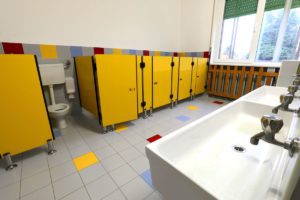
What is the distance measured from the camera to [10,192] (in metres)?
1.18

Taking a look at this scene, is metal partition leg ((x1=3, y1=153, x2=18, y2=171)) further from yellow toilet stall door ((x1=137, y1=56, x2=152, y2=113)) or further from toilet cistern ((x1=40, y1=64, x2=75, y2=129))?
yellow toilet stall door ((x1=137, y1=56, x2=152, y2=113))

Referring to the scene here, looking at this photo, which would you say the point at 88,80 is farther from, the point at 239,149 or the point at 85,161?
the point at 239,149

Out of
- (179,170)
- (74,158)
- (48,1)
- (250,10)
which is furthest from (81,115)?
(250,10)

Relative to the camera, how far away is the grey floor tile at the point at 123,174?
4.17ft

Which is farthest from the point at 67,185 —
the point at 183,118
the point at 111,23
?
the point at 111,23

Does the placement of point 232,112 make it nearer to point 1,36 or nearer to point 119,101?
point 119,101

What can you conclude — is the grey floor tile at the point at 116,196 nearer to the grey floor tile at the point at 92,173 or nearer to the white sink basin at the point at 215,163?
the grey floor tile at the point at 92,173

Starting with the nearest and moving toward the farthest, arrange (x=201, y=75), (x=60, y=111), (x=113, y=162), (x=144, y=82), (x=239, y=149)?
1. (x=239, y=149)
2. (x=113, y=162)
3. (x=60, y=111)
4. (x=144, y=82)
5. (x=201, y=75)

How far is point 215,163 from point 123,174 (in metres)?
0.96

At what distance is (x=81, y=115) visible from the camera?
2713 millimetres

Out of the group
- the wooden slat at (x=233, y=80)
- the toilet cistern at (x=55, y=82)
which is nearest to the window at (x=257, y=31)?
the wooden slat at (x=233, y=80)

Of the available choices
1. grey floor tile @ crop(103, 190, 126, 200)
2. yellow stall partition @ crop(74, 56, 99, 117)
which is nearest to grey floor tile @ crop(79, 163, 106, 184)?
grey floor tile @ crop(103, 190, 126, 200)

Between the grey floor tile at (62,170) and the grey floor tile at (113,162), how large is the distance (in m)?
0.30

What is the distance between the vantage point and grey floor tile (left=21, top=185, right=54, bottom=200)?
113cm
